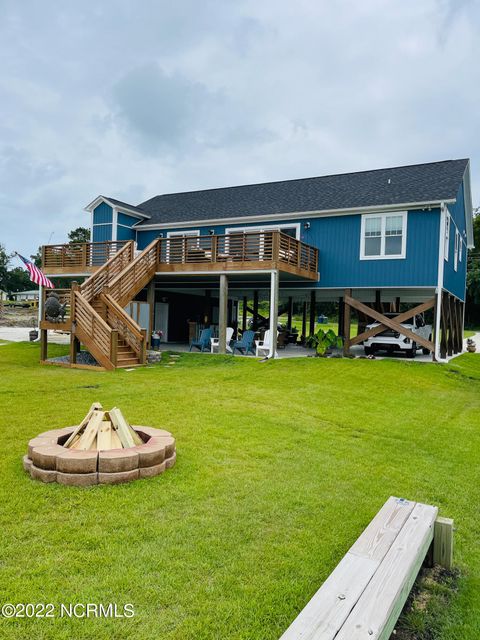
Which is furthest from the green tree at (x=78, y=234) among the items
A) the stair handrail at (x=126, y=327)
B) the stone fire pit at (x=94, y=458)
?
the stone fire pit at (x=94, y=458)

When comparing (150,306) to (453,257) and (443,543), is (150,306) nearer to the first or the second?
(453,257)

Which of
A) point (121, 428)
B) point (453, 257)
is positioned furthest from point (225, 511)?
point (453, 257)

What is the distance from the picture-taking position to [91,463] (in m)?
4.30

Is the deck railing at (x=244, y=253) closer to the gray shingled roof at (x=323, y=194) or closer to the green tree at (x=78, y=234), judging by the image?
the gray shingled roof at (x=323, y=194)

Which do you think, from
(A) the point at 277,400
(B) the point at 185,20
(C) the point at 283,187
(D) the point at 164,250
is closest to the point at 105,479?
(A) the point at 277,400

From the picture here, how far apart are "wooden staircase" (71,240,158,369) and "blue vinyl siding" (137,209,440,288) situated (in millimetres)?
5201

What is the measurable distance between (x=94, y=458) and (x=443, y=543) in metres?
3.04

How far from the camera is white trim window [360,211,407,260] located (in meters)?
15.6

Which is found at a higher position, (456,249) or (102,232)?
(102,232)

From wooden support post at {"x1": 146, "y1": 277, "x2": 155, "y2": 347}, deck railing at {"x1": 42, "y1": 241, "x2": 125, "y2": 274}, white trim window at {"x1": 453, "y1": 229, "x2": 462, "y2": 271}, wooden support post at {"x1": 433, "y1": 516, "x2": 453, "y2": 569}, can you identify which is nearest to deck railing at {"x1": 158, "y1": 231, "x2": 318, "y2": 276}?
wooden support post at {"x1": 146, "y1": 277, "x2": 155, "y2": 347}

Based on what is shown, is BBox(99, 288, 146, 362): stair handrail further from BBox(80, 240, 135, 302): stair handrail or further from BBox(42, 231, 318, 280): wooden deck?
BBox(42, 231, 318, 280): wooden deck

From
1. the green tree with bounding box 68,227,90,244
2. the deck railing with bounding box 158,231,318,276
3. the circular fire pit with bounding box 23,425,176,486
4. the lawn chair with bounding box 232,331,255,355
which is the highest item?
the green tree with bounding box 68,227,90,244

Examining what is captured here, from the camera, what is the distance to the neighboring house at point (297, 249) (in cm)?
1508

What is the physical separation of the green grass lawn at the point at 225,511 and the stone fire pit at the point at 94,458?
0.45ft
